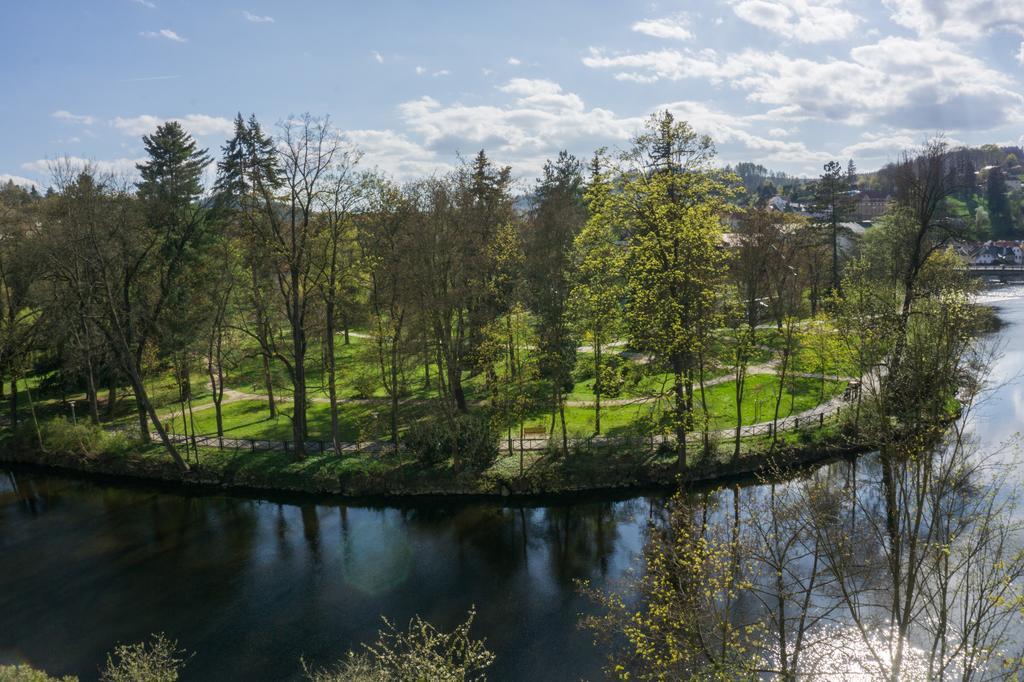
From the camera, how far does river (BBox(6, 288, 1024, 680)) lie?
63.8ft

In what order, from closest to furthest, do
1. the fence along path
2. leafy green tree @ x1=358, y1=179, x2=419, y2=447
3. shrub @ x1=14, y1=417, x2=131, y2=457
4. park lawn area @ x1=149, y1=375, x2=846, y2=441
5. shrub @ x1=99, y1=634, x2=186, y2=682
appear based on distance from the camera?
shrub @ x1=99, y1=634, x2=186, y2=682 < leafy green tree @ x1=358, y1=179, x2=419, y2=447 < the fence along path < park lawn area @ x1=149, y1=375, x2=846, y2=441 < shrub @ x1=14, y1=417, x2=131, y2=457

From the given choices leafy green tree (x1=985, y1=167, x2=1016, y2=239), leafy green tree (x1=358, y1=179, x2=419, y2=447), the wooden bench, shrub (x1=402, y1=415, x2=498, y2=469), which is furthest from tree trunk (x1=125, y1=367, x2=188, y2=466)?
leafy green tree (x1=985, y1=167, x2=1016, y2=239)

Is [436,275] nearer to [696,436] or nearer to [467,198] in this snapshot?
[467,198]

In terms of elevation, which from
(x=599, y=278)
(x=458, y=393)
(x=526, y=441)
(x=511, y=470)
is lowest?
(x=511, y=470)

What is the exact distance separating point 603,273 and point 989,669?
19686 mm

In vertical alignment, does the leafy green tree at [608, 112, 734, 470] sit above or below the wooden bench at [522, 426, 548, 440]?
above

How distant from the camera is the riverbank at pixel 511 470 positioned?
98.6 feet

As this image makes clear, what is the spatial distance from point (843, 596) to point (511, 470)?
16.4 m

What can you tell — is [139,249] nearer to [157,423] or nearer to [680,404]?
[157,423]

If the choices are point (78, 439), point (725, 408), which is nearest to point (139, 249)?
point (78, 439)

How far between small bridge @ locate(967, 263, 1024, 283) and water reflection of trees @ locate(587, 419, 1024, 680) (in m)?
95.4

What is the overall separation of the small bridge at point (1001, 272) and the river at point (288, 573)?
8472cm

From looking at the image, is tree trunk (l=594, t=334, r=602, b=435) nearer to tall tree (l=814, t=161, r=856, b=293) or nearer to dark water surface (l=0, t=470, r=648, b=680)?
dark water surface (l=0, t=470, r=648, b=680)

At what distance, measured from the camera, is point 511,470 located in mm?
30812
